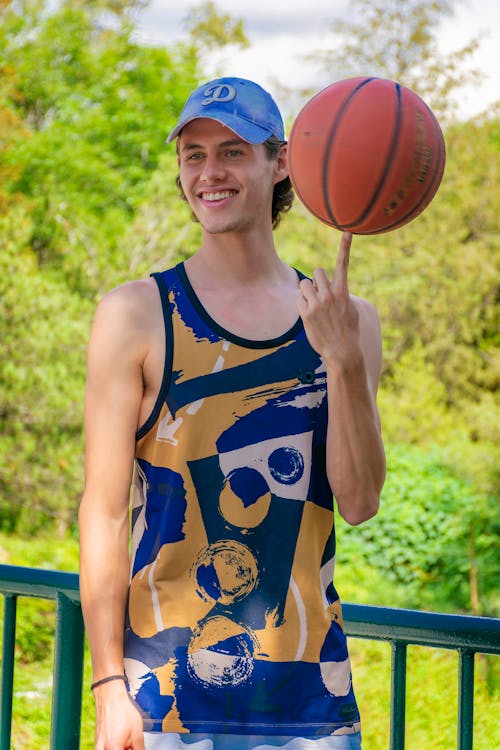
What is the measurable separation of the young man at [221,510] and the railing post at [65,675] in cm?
59

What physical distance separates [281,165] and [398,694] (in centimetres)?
112

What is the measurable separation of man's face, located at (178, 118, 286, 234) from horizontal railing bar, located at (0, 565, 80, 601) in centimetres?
90

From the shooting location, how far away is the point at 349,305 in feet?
5.74

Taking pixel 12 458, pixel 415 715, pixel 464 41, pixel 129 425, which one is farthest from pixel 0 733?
pixel 464 41

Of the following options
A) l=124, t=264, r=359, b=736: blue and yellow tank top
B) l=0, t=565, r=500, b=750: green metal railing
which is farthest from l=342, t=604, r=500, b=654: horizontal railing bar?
l=124, t=264, r=359, b=736: blue and yellow tank top

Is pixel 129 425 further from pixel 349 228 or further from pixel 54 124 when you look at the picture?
pixel 54 124

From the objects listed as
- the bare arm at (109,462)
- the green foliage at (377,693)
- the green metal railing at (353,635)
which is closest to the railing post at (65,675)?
the green metal railing at (353,635)

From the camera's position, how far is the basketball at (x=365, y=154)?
171cm

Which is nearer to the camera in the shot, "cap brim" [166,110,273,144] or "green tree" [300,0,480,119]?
"cap brim" [166,110,273,144]

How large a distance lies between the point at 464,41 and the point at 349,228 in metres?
18.6

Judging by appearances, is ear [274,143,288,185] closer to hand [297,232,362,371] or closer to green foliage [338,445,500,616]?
hand [297,232,362,371]

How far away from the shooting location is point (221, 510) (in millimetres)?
1732

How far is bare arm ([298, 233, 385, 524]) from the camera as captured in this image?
68.2 inches

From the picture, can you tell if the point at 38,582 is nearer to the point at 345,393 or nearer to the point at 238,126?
the point at 345,393
